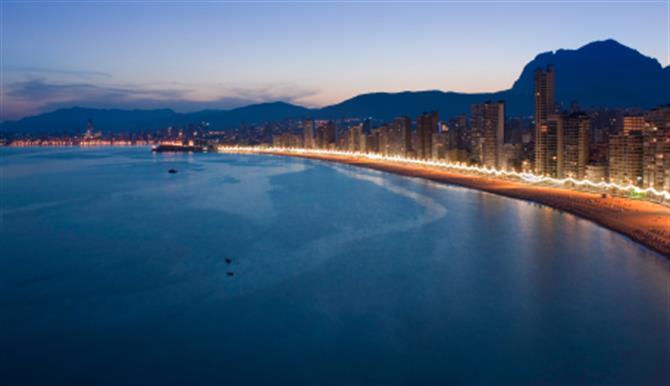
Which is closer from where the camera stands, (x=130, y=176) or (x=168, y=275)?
(x=168, y=275)

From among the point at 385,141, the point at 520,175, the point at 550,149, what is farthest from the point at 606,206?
the point at 385,141

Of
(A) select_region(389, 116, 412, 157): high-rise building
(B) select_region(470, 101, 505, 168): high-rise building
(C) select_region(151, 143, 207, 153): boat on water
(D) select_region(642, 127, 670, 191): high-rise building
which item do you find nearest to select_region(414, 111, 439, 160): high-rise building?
(A) select_region(389, 116, 412, 157): high-rise building

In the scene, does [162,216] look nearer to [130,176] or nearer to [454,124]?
[130,176]

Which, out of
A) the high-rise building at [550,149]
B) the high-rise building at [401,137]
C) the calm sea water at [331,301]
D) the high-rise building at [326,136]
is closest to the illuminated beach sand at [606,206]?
the calm sea water at [331,301]

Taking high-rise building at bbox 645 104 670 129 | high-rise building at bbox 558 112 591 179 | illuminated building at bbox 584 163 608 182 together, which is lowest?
illuminated building at bbox 584 163 608 182

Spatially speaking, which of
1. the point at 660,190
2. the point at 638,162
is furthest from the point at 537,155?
the point at 660,190

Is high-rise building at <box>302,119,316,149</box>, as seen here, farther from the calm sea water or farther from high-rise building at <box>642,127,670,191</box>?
the calm sea water

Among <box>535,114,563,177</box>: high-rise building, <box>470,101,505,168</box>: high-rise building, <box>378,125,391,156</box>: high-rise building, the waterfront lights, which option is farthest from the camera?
<box>378,125,391,156</box>: high-rise building
